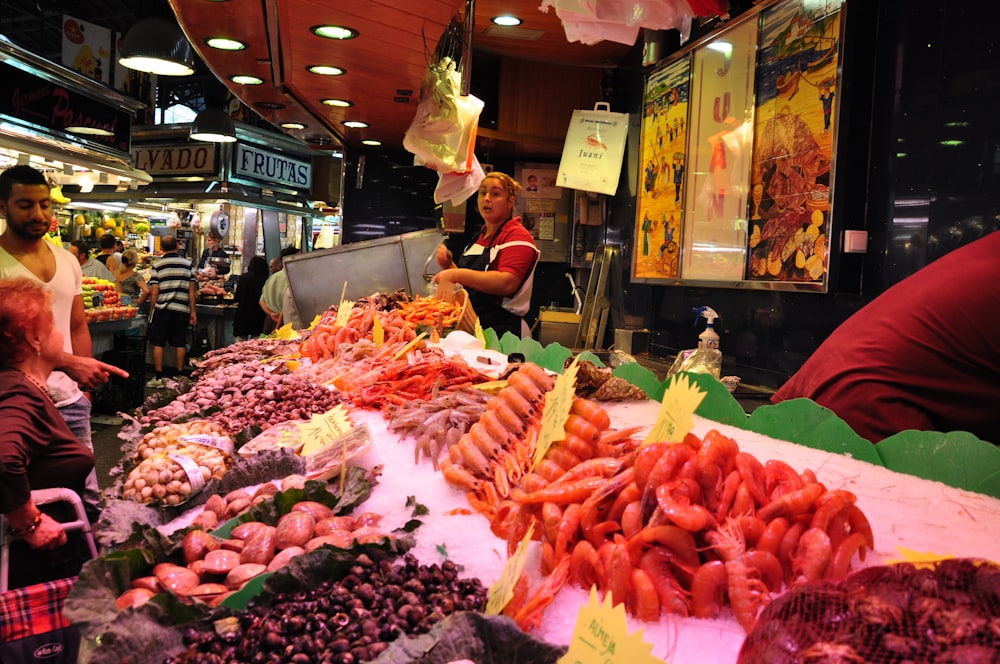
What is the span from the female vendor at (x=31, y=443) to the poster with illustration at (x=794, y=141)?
3237mm

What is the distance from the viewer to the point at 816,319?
3832 mm

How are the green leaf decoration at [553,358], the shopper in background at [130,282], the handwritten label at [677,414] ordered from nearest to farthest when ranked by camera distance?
the handwritten label at [677,414], the green leaf decoration at [553,358], the shopper in background at [130,282]

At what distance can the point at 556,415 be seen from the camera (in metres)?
1.69

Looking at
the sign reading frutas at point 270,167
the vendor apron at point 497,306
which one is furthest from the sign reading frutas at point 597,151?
the sign reading frutas at point 270,167

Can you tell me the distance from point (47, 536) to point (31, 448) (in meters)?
0.42

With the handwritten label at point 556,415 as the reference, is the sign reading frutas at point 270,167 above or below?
above

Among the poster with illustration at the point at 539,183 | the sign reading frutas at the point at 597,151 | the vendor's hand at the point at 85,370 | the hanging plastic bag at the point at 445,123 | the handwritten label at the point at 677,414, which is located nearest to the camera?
the handwritten label at the point at 677,414

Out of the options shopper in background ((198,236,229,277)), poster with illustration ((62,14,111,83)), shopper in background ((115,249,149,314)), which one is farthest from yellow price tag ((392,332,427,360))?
shopper in background ((198,236,229,277))

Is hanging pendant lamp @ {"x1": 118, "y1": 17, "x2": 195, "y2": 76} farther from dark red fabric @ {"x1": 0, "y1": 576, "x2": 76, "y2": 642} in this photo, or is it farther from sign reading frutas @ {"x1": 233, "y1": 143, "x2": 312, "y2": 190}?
sign reading frutas @ {"x1": 233, "y1": 143, "x2": 312, "y2": 190}

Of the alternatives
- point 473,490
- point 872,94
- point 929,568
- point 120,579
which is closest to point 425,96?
point 872,94

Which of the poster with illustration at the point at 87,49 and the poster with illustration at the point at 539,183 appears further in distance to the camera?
the poster with illustration at the point at 87,49

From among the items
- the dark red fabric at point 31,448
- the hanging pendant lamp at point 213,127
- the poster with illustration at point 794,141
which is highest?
the hanging pendant lamp at point 213,127

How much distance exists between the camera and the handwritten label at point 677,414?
1.44 metres

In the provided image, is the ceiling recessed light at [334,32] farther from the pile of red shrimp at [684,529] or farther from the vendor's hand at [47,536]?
the pile of red shrimp at [684,529]
